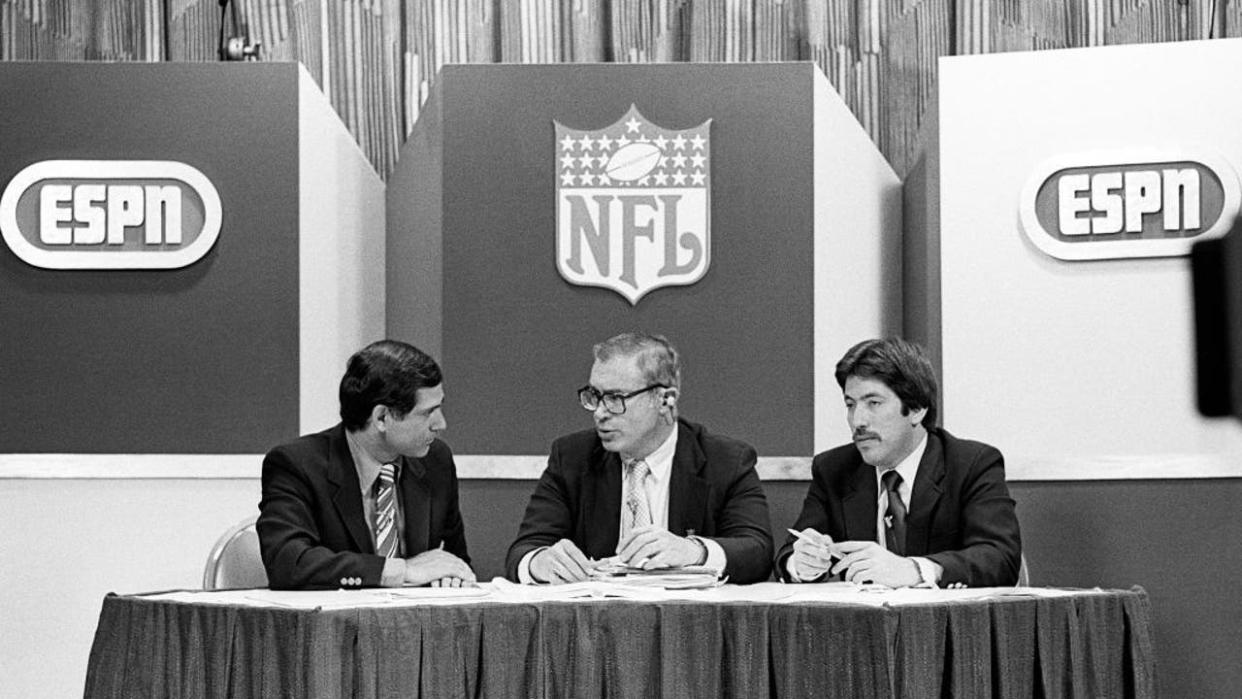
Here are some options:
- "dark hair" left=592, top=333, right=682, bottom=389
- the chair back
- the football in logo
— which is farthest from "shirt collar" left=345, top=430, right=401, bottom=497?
the football in logo

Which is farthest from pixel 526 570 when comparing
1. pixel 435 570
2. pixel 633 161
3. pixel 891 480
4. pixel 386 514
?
pixel 633 161

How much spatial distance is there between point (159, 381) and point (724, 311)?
5.56 ft

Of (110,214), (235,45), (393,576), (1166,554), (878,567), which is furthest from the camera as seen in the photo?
(235,45)

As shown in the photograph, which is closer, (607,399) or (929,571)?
(929,571)

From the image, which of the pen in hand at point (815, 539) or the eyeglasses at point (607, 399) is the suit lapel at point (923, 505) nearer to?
the pen in hand at point (815, 539)

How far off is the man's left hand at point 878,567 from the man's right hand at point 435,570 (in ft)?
2.59

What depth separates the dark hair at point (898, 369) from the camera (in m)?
3.71

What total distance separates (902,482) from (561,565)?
2.95 ft

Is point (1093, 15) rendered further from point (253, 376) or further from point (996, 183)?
point (253, 376)

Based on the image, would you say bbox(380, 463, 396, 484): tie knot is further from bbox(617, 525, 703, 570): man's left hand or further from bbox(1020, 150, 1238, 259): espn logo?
bbox(1020, 150, 1238, 259): espn logo

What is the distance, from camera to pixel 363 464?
3688 millimetres

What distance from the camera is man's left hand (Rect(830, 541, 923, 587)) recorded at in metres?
3.16

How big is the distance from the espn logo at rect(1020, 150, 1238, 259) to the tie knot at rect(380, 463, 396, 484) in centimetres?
193

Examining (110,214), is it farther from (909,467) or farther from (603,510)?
(909,467)
